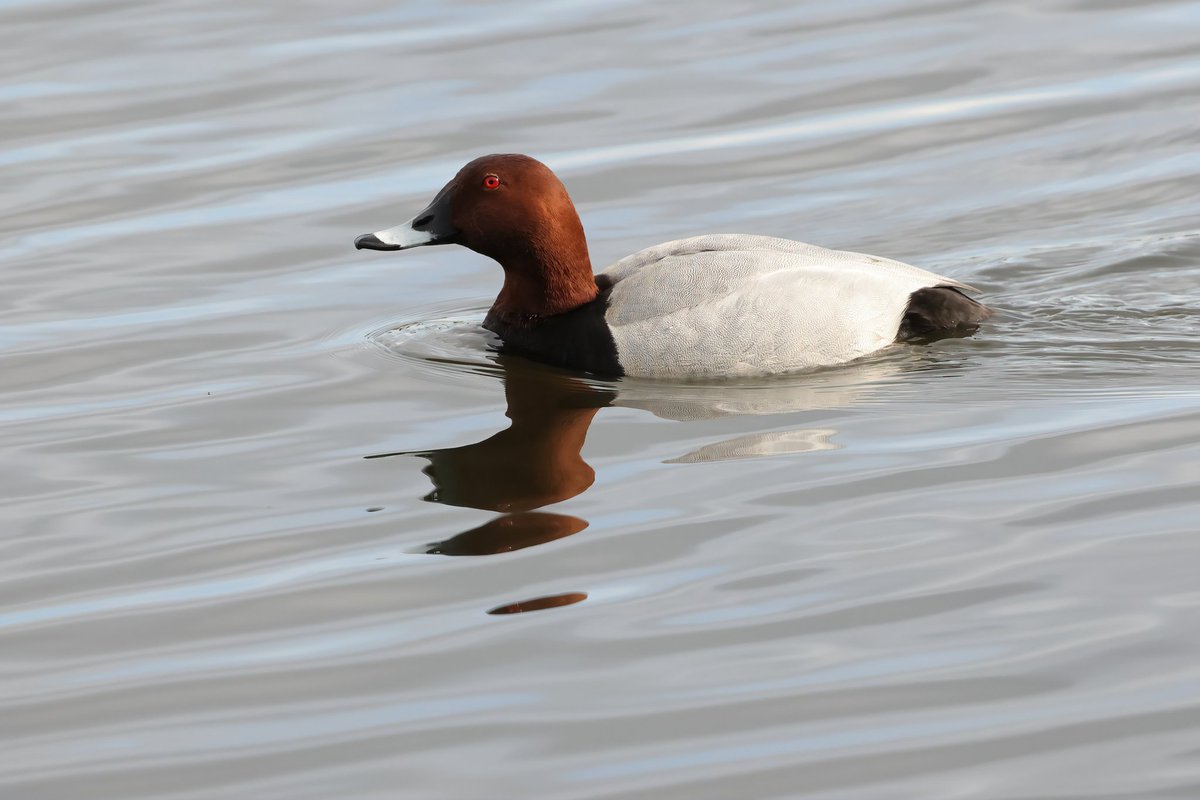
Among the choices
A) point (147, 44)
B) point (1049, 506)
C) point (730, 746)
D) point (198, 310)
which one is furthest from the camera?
point (147, 44)

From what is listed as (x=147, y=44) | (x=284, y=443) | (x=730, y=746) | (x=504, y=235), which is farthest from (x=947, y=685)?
(x=147, y=44)

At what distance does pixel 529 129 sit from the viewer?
11.5 meters

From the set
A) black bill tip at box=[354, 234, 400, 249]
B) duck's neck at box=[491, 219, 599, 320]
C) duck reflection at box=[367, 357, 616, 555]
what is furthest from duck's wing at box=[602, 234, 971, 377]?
black bill tip at box=[354, 234, 400, 249]

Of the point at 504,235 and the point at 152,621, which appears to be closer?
the point at 152,621

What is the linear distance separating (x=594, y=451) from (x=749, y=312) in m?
1.25

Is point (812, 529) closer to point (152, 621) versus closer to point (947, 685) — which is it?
point (947, 685)

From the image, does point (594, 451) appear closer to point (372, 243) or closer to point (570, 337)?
point (570, 337)

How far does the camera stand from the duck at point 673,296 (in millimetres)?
7520

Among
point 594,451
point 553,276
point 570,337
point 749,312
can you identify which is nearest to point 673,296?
point 749,312

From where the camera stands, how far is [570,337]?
7.80 meters

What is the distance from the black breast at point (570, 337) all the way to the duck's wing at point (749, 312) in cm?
6

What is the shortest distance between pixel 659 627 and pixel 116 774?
5.06ft

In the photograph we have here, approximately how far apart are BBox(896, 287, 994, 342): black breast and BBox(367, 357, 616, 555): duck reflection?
1448 mm

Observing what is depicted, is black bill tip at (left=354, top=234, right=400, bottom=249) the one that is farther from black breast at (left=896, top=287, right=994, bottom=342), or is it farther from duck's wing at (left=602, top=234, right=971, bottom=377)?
black breast at (left=896, top=287, right=994, bottom=342)
